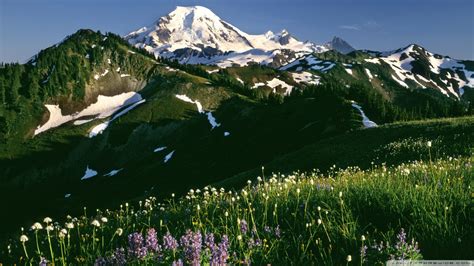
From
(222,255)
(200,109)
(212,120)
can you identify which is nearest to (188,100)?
(200,109)

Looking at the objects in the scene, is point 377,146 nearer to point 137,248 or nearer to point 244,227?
point 244,227

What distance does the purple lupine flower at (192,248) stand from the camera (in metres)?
4.00

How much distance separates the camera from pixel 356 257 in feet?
14.8

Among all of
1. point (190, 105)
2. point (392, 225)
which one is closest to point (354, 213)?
point (392, 225)

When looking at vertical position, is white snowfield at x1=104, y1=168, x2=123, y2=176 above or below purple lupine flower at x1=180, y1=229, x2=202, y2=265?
above

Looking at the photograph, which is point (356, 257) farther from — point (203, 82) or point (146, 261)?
point (203, 82)

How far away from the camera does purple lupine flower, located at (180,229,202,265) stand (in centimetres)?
400

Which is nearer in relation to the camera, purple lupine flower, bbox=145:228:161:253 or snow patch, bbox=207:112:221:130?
purple lupine flower, bbox=145:228:161:253

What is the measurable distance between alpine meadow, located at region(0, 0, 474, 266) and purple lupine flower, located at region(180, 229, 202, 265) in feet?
0.06

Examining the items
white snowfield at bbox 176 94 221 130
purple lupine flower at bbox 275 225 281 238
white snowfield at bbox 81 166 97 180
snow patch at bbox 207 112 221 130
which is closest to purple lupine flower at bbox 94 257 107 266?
purple lupine flower at bbox 275 225 281 238

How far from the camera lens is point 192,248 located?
4.13 m

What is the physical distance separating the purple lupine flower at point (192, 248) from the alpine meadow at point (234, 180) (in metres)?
0.02

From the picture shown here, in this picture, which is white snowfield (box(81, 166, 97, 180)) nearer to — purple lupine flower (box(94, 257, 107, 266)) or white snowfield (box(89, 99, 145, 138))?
white snowfield (box(89, 99, 145, 138))

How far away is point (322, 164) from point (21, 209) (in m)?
100
